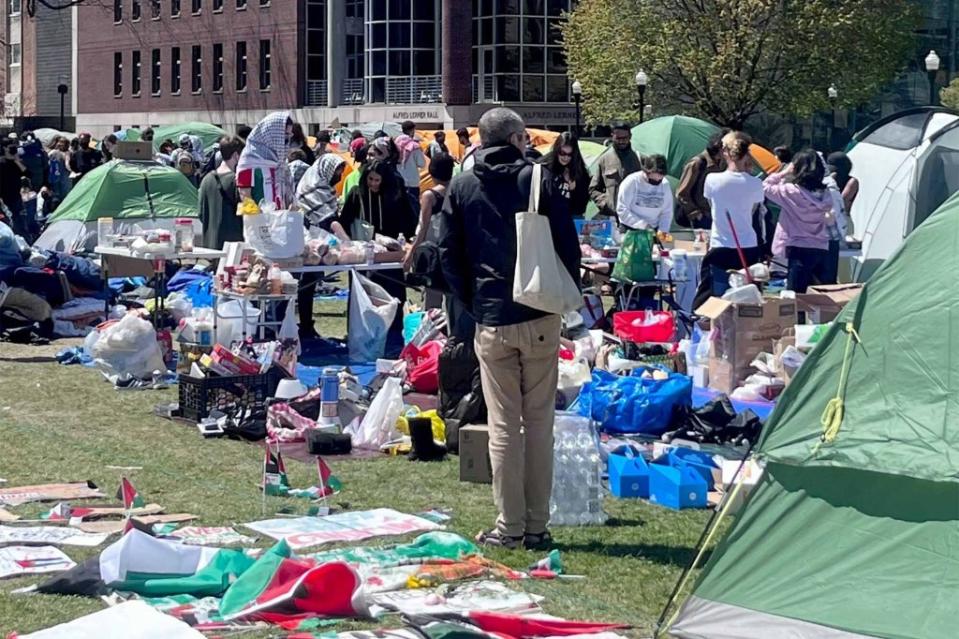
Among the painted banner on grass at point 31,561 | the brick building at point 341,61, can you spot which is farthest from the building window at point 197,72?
the painted banner on grass at point 31,561

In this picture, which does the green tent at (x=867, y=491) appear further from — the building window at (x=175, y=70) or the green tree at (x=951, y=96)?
the building window at (x=175, y=70)

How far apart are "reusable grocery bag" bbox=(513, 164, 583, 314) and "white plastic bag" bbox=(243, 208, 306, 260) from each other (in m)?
6.20

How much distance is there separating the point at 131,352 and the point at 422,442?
3.91m

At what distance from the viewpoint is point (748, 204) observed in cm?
1330

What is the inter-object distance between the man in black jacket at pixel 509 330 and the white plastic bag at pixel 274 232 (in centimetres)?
584

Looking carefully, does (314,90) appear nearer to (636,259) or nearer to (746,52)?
(746,52)

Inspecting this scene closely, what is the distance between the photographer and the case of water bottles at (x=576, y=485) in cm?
780

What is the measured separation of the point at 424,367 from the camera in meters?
11.5

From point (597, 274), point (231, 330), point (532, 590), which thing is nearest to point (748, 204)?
point (597, 274)

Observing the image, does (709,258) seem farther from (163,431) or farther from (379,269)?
(163,431)

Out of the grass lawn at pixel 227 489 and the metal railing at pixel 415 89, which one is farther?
the metal railing at pixel 415 89

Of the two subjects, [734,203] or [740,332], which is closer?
[740,332]

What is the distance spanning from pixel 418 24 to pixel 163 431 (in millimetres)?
49318

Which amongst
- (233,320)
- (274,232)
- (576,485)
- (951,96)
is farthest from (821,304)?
(951,96)
